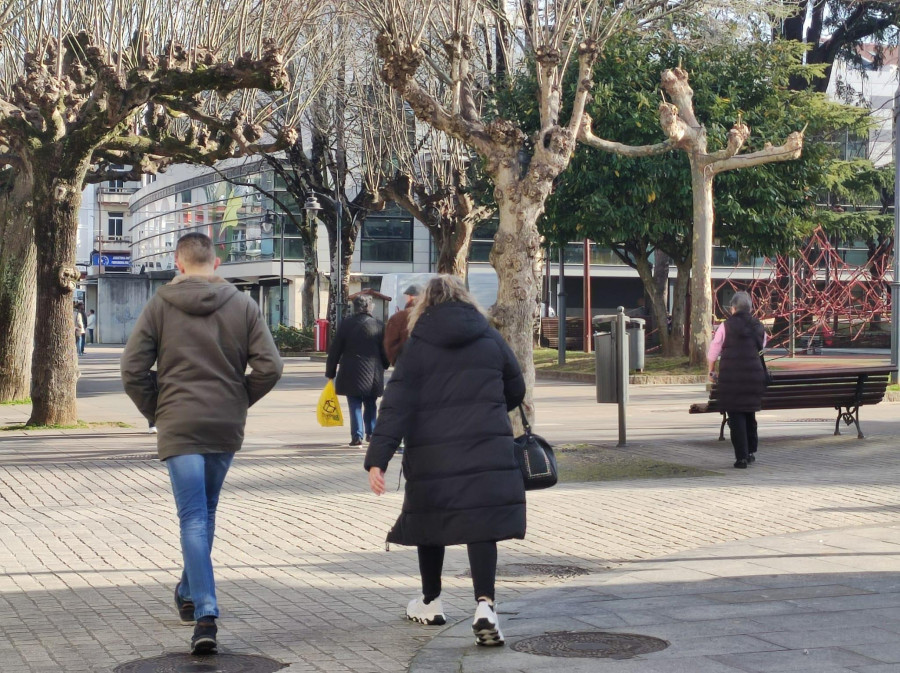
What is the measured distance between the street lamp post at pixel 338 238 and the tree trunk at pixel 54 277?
22.3m

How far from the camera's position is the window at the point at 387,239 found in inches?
2422

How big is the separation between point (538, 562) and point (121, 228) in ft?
326

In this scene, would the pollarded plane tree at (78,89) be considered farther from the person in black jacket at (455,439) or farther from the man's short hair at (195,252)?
the person in black jacket at (455,439)

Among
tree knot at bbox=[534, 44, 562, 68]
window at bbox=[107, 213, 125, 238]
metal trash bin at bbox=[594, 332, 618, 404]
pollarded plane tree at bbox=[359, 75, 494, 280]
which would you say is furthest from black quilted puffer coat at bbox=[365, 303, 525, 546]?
window at bbox=[107, 213, 125, 238]

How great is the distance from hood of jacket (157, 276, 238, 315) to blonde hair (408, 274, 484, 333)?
80 centimetres

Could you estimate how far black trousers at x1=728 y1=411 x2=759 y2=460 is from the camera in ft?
39.9

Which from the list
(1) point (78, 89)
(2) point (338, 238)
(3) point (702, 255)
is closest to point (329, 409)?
(1) point (78, 89)

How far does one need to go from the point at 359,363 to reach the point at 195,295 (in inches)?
340

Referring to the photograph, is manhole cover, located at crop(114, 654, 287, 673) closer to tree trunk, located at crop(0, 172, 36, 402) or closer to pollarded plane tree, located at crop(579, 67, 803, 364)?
tree trunk, located at crop(0, 172, 36, 402)

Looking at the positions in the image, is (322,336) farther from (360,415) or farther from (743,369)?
(743,369)

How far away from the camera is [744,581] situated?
22.2 feet

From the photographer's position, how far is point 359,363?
14.1 metres

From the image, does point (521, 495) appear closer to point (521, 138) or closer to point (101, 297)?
point (521, 138)

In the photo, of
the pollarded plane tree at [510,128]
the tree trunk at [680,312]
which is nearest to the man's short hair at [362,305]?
the pollarded plane tree at [510,128]
